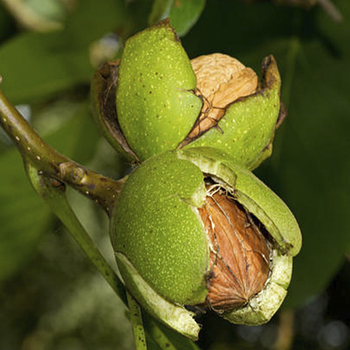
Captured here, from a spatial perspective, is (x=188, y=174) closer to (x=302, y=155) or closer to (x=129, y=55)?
(x=129, y=55)

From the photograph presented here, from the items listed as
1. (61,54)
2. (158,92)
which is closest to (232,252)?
(158,92)

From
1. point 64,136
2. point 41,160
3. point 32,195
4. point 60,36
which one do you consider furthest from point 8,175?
point 41,160

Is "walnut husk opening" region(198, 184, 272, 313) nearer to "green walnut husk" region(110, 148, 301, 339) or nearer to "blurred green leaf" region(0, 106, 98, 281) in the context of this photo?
"green walnut husk" region(110, 148, 301, 339)

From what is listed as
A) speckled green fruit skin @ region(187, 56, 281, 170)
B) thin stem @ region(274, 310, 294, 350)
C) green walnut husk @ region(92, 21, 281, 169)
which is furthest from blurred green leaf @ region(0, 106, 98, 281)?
thin stem @ region(274, 310, 294, 350)

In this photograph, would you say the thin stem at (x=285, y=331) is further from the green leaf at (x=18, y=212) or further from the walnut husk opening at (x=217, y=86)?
the walnut husk opening at (x=217, y=86)

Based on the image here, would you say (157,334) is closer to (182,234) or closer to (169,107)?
(182,234)

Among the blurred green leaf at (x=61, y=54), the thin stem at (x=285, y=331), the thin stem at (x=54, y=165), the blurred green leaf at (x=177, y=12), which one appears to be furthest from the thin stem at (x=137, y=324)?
the thin stem at (x=285, y=331)
